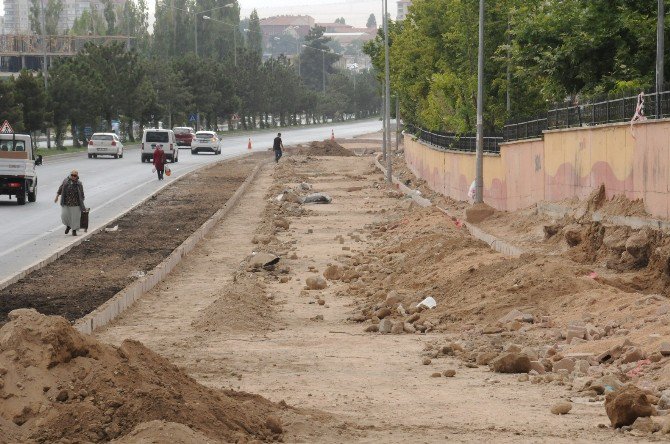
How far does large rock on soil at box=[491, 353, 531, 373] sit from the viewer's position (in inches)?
514

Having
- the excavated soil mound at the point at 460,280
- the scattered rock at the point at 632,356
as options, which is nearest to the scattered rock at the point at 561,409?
the scattered rock at the point at 632,356

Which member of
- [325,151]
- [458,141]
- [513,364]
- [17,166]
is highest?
[458,141]

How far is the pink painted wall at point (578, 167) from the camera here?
21250 mm

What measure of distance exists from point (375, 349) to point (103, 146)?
2305 inches

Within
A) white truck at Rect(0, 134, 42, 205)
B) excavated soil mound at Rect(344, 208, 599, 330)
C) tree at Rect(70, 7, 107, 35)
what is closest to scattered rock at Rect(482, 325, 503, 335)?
excavated soil mound at Rect(344, 208, 599, 330)

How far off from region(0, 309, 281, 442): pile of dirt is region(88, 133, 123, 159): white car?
204ft

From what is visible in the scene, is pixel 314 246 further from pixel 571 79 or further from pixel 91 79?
pixel 91 79

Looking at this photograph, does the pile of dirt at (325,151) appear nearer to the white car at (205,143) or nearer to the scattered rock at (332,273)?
the white car at (205,143)

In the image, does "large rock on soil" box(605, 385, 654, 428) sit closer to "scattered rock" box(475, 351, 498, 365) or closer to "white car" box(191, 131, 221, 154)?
"scattered rock" box(475, 351, 498, 365)

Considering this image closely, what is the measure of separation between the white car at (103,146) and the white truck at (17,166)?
107 ft

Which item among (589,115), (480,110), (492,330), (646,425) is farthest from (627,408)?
(480,110)

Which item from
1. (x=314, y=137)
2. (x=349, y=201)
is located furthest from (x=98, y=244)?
(x=314, y=137)

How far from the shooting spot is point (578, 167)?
26781 millimetres

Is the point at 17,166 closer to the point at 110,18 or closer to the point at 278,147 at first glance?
the point at 278,147
